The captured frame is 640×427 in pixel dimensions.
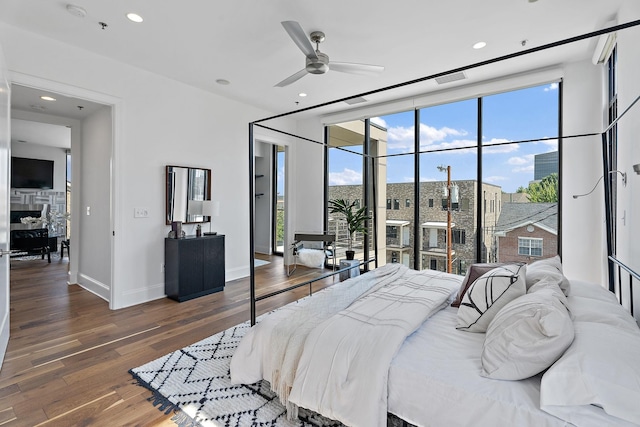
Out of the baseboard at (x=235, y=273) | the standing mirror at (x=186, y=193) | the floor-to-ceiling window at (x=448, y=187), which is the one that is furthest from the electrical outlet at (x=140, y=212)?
the floor-to-ceiling window at (x=448, y=187)

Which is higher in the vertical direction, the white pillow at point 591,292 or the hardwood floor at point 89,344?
the white pillow at point 591,292

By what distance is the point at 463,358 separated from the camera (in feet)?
4.85

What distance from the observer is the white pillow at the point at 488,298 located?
5.78 feet

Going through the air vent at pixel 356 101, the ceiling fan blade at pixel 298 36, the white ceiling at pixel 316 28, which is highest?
the air vent at pixel 356 101

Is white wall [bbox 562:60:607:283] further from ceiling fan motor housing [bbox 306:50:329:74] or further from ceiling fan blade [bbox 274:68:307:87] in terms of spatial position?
ceiling fan blade [bbox 274:68:307:87]

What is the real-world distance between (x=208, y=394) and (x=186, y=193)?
296 cm

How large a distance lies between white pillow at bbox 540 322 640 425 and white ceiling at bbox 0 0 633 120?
8.66 ft

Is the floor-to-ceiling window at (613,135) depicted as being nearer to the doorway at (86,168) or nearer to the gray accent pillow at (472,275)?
the gray accent pillow at (472,275)

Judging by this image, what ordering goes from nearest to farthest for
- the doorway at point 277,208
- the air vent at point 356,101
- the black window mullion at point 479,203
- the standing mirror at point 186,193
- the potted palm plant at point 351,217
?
the standing mirror at point 186,193 < the black window mullion at point 479,203 < the air vent at point 356,101 < the potted palm plant at point 351,217 < the doorway at point 277,208

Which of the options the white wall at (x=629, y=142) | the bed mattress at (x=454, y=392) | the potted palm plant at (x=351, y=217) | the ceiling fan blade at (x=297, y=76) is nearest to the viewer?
the bed mattress at (x=454, y=392)

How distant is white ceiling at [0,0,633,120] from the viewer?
8.54 ft

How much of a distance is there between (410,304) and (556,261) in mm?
1320

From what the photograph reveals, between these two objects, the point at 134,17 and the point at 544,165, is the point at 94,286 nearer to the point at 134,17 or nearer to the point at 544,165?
the point at 134,17

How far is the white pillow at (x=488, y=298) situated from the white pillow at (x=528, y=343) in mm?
341
